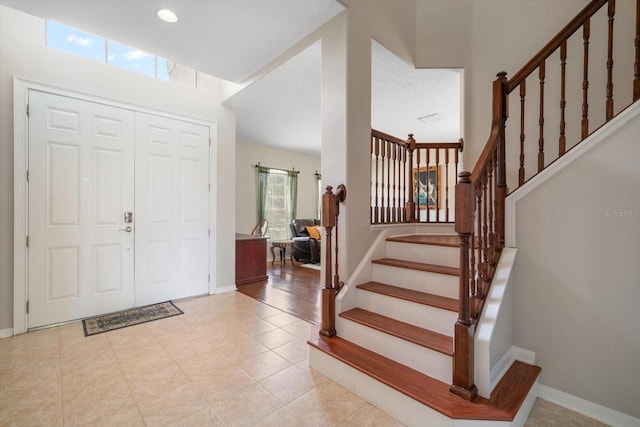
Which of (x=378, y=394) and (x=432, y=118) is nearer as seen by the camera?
(x=378, y=394)

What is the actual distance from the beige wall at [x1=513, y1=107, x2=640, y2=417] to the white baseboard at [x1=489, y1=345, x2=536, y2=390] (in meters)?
0.04

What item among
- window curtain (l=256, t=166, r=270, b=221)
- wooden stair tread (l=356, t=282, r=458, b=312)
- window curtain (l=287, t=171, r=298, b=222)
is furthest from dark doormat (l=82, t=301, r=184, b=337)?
window curtain (l=287, t=171, r=298, b=222)

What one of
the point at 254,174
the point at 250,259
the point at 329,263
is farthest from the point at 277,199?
the point at 329,263

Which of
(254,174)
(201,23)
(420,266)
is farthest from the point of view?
(254,174)

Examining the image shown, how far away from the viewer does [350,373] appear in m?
1.83

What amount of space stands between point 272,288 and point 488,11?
4555mm

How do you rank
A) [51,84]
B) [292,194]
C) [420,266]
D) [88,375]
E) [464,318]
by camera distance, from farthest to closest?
[292,194], [51,84], [420,266], [88,375], [464,318]

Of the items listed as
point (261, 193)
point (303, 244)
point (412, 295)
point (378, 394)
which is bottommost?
point (378, 394)

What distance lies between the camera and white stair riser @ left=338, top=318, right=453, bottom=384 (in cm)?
160

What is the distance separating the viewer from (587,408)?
1691mm

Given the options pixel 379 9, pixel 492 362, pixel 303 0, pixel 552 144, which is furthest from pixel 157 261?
pixel 552 144

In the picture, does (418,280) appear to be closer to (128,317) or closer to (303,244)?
(128,317)

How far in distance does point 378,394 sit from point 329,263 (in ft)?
3.09

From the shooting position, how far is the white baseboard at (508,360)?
161 centimetres
